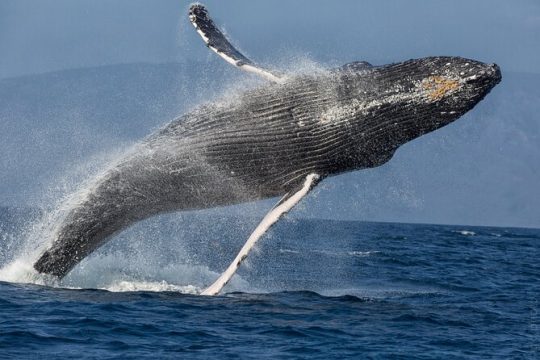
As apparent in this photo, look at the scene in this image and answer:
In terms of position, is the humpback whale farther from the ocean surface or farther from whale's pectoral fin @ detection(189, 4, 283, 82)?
the ocean surface

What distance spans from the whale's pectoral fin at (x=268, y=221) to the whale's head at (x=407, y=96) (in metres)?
0.77

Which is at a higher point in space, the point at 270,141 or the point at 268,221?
the point at 270,141

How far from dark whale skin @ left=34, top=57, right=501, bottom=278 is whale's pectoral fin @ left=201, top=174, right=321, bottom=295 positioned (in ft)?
0.56

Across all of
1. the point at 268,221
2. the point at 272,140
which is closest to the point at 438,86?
the point at 272,140

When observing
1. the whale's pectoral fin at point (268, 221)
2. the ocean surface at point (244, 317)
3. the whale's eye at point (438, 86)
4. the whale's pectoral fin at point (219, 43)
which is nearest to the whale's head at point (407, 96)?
the whale's eye at point (438, 86)

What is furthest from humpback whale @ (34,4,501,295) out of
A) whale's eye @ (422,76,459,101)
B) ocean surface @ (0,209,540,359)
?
ocean surface @ (0,209,540,359)

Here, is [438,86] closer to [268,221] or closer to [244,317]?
[268,221]

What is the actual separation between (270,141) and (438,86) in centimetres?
227

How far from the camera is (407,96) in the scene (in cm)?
1280

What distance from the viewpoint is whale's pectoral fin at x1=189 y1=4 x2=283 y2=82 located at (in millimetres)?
13539

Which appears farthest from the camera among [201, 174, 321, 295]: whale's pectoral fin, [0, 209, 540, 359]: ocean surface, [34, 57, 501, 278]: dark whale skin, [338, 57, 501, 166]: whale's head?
[201, 174, 321, 295]: whale's pectoral fin

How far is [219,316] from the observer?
42.8 ft

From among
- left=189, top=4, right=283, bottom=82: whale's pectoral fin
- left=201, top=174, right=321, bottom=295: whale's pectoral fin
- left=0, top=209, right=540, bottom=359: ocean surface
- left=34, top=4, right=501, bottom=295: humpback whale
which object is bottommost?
left=0, top=209, right=540, bottom=359: ocean surface

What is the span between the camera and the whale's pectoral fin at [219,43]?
44.4 ft
